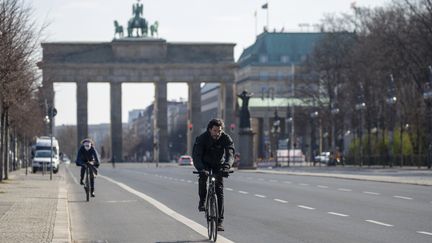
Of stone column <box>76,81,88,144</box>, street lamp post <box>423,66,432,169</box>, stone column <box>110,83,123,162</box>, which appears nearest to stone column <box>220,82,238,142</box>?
stone column <box>110,83,123,162</box>

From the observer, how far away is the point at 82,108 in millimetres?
139125

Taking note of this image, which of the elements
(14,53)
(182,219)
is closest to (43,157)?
(14,53)

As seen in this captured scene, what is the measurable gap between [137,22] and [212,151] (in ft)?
395

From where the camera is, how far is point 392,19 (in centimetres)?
8306

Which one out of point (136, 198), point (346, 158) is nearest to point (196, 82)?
point (346, 158)

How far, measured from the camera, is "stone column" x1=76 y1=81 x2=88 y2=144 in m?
138

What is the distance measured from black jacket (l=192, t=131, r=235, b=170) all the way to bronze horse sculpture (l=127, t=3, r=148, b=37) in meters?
120

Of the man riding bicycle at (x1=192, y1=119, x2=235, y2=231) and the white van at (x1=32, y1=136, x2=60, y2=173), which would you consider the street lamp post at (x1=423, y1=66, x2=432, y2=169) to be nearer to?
the white van at (x1=32, y1=136, x2=60, y2=173)

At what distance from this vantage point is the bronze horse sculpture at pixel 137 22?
137 m

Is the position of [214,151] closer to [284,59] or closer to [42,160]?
[42,160]

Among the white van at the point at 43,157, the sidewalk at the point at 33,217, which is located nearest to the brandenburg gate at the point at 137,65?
the white van at the point at 43,157

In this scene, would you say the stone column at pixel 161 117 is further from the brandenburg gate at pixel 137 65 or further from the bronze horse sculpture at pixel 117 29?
the bronze horse sculpture at pixel 117 29

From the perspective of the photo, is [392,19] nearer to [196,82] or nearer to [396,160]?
[396,160]

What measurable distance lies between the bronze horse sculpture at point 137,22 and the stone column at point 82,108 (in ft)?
26.5
